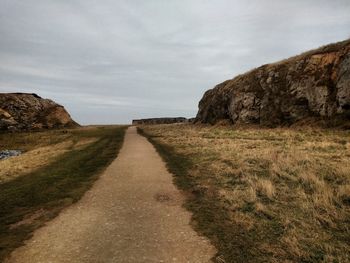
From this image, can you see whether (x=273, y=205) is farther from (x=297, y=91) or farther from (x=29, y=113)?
(x=29, y=113)

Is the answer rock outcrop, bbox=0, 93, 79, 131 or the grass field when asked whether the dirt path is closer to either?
the grass field

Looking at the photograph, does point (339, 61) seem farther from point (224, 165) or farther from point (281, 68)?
point (224, 165)

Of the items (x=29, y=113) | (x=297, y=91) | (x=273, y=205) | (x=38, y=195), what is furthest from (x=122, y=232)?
(x=29, y=113)

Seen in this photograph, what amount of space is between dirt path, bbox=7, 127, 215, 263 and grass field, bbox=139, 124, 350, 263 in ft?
2.08

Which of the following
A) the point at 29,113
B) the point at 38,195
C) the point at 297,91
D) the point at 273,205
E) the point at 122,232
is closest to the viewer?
the point at 122,232

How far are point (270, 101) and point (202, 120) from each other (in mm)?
28417

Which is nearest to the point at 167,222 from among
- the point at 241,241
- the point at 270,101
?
the point at 241,241

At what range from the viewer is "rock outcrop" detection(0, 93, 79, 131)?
214ft

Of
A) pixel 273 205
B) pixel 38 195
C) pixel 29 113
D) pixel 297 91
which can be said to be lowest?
pixel 273 205

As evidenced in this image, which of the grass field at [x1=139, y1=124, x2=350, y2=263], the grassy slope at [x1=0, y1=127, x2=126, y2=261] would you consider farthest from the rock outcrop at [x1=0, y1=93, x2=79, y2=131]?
the grass field at [x1=139, y1=124, x2=350, y2=263]

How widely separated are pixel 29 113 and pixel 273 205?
228ft

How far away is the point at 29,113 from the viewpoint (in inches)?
2822

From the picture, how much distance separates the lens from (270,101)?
164 feet

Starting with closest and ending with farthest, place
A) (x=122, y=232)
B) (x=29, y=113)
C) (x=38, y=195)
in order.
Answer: (x=122, y=232) → (x=38, y=195) → (x=29, y=113)
